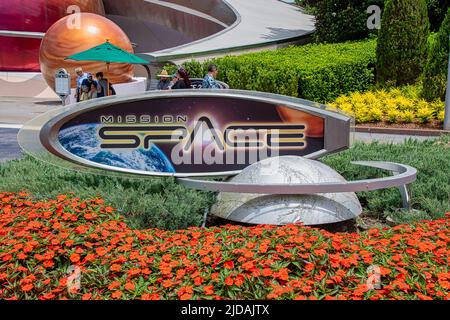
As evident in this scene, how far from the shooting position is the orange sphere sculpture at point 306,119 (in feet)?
22.0

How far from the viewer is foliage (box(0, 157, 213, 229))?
5949mm

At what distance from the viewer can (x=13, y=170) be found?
25.4 ft

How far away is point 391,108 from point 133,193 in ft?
30.3

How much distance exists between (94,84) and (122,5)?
705 inches

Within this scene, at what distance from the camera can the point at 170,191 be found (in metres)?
6.51

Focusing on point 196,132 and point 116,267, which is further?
point 196,132

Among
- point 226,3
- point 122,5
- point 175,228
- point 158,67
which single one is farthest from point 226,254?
point 122,5

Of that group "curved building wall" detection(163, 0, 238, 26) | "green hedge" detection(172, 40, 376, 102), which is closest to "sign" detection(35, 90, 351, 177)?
"green hedge" detection(172, 40, 376, 102)

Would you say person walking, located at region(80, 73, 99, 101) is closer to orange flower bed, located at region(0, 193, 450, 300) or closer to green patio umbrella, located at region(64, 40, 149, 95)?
green patio umbrella, located at region(64, 40, 149, 95)

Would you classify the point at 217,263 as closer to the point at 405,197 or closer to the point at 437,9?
the point at 405,197

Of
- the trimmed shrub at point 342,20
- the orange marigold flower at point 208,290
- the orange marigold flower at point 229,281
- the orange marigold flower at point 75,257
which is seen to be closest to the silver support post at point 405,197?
the orange marigold flower at point 229,281

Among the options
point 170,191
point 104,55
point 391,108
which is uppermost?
point 104,55

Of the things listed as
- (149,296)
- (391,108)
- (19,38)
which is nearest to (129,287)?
(149,296)

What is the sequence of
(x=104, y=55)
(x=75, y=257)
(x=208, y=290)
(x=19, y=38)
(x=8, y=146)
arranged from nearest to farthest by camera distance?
1. (x=208, y=290)
2. (x=75, y=257)
3. (x=8, y=146)
4. (x=104, y=55)
5. (x=19, y=38)
